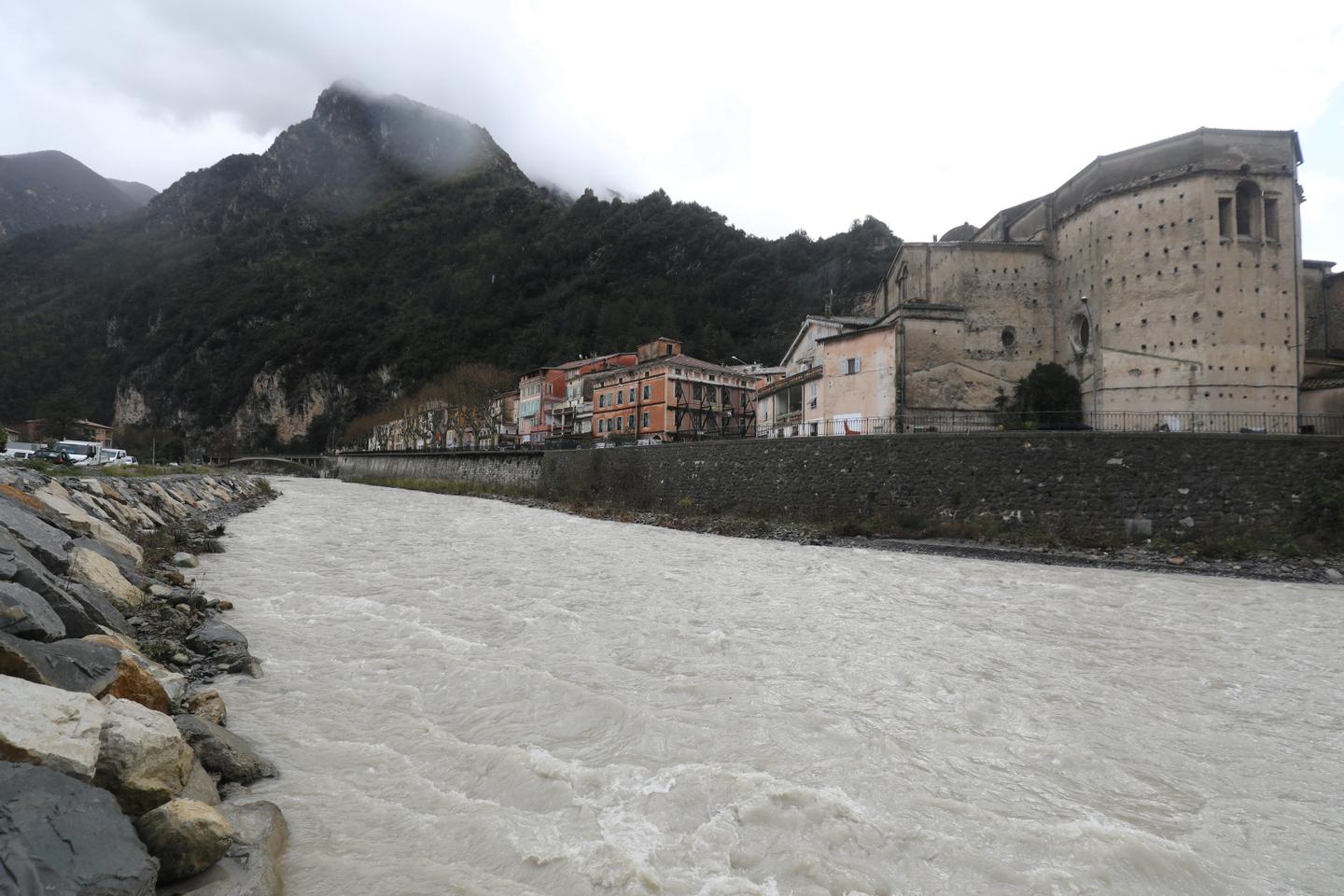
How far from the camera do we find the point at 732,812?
4.32m

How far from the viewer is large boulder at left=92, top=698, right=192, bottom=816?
305 cm

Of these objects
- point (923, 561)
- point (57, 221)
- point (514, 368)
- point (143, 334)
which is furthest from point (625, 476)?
point (57, 221)

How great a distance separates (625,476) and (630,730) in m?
26.6

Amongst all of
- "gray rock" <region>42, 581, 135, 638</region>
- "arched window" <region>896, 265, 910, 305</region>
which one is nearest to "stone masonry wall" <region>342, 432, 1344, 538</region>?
"arched window" <region>896, 265, 910, 305</region>

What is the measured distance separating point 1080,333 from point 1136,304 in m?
3.17

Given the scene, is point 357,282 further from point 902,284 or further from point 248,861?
point 248,861

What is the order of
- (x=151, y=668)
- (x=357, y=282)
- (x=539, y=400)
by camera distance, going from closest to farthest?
(x=151, y=668)
(x=539, y=400)
(x=357, y=282)

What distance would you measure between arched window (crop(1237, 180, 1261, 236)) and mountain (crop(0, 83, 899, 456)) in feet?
174

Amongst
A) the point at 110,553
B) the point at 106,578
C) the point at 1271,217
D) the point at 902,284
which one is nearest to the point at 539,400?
the point at 902,284

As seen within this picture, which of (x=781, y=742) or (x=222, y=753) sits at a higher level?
(x=222, y=753)

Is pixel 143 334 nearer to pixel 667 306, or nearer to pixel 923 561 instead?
pixel 667 306

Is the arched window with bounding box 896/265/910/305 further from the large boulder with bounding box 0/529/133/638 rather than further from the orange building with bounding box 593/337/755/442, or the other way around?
the large boulder with bounding box 0/529/133/638

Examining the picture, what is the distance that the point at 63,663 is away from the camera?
12.5 ft

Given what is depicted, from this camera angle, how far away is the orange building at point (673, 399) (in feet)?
156
